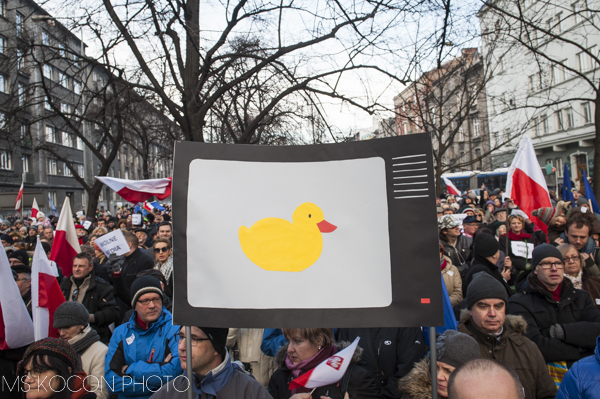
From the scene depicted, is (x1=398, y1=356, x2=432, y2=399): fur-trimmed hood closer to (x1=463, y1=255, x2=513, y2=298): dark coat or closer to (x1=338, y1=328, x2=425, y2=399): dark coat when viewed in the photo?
(x1=338, y1=328, x2=425, y2=399): dark coat

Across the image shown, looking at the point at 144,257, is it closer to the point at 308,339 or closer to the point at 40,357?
the point at 40,357

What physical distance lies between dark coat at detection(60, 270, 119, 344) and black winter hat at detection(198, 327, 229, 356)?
2.87 meters

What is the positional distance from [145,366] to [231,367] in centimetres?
127

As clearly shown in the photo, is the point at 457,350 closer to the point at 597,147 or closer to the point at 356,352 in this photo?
the point at 356,352

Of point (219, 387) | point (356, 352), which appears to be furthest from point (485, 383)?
point (219, 387)

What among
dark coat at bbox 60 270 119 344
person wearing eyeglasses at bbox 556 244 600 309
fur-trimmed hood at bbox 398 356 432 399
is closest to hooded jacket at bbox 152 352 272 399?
fur-trimmed hood at bbox 398 356 432 399

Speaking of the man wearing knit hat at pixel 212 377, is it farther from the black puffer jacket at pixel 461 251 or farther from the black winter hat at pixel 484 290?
the black puffer jacket at pixel 461 251

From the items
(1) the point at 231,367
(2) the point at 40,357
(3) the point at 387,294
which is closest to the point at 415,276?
(3) the point at 387,294

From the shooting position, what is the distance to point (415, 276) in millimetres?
1859

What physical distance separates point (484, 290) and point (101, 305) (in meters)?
3.86

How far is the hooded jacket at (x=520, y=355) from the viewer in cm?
276

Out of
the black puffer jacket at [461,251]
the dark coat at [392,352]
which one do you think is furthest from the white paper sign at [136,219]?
the dark coat at [392,352]

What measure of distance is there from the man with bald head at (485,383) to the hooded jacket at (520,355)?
3.62 ft

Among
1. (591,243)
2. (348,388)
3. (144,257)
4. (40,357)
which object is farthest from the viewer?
(144,257)
